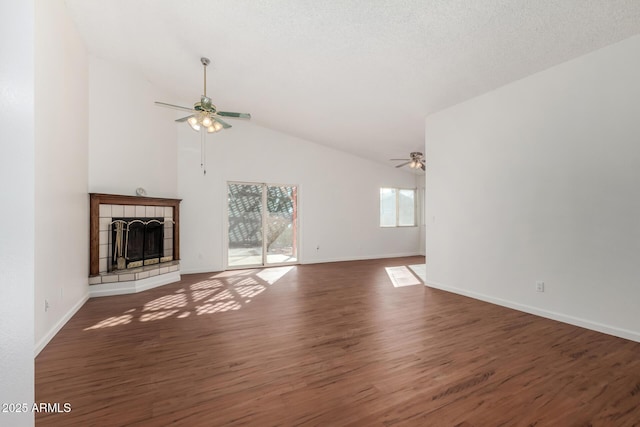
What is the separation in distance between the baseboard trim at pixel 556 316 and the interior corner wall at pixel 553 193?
1cm

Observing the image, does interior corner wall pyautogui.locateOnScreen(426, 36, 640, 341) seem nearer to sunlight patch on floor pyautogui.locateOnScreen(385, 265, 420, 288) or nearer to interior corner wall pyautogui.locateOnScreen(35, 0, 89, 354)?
sunlight patch on floor pyautogui.locateOnScreen(385, 265, 420, 288)

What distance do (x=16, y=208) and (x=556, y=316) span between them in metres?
4.56

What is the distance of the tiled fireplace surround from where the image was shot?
13.8 feet

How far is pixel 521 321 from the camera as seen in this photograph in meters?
3.21

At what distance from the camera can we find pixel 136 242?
4824 mm

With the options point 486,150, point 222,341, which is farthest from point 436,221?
point 222,341

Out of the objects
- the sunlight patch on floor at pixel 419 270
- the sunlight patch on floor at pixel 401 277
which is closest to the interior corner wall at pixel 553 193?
the sunlight patch on floor at pixel 401 277

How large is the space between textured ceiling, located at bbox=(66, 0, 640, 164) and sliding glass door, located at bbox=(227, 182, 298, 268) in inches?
87.2

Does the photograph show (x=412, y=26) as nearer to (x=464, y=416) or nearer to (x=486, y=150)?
(x=486, y=150)

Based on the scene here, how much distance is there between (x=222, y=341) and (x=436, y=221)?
12.1 feet

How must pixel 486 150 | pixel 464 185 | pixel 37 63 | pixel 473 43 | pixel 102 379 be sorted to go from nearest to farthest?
1. pixel 102 379
2. pixel 37 63
3. pixel 473 43
4. pixel 486 150
5. pixel 464 185

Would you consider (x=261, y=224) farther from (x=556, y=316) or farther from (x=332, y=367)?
(x=556, y=316)

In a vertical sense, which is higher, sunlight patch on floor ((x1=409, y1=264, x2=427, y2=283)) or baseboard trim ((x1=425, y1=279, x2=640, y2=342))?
baseboard trim ((x1=425, y1=279, x2=640, y2=342))

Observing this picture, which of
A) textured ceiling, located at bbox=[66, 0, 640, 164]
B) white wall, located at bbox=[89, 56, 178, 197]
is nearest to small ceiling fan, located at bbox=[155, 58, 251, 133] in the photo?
textured ceiling, located at bbox=[66, 0, 640, 164]
